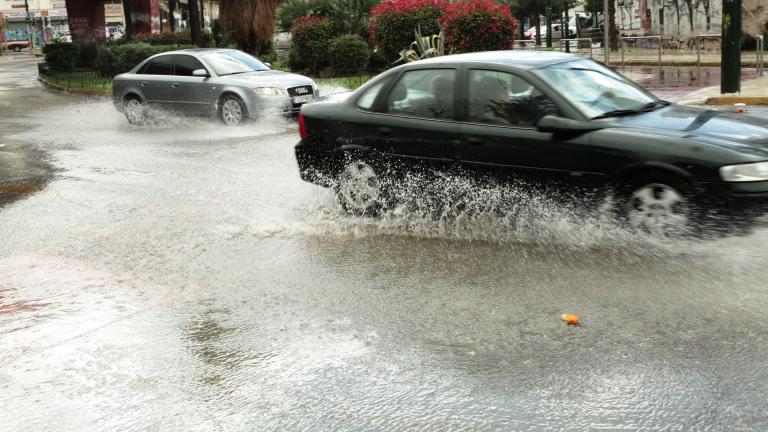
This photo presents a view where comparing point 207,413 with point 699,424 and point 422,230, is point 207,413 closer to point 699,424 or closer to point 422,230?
point 699,424

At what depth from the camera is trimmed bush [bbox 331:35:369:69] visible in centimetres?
2678

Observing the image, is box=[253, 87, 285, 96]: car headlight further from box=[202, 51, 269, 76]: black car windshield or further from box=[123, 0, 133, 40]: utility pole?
box=[123, 0, 133, 40]: utility pole

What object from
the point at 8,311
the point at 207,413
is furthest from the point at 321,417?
the point at 8,311

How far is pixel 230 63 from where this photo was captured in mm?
17078

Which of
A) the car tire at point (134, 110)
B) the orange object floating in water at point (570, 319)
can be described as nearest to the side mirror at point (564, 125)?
the orange object floating in water at point (570, 319)

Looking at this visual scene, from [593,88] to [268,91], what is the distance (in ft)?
30.5

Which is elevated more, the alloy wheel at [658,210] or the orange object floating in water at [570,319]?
the alloy wheel at [658,210]

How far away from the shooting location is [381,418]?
13.6 feet

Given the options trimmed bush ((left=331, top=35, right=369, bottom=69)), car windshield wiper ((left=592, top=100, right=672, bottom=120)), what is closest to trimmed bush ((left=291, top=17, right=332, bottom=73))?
trimmed bush ((left=331, top=35, right=369, bottom=69))

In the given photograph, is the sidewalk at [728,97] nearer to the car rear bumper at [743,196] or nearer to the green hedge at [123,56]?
the car rear bumper at [743,196]

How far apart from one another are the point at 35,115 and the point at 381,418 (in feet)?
64.5

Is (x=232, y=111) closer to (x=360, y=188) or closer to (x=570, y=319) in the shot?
(x=360, y=188)

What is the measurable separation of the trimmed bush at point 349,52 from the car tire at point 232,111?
1100 cm

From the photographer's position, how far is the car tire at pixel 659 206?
6449 millimetres
